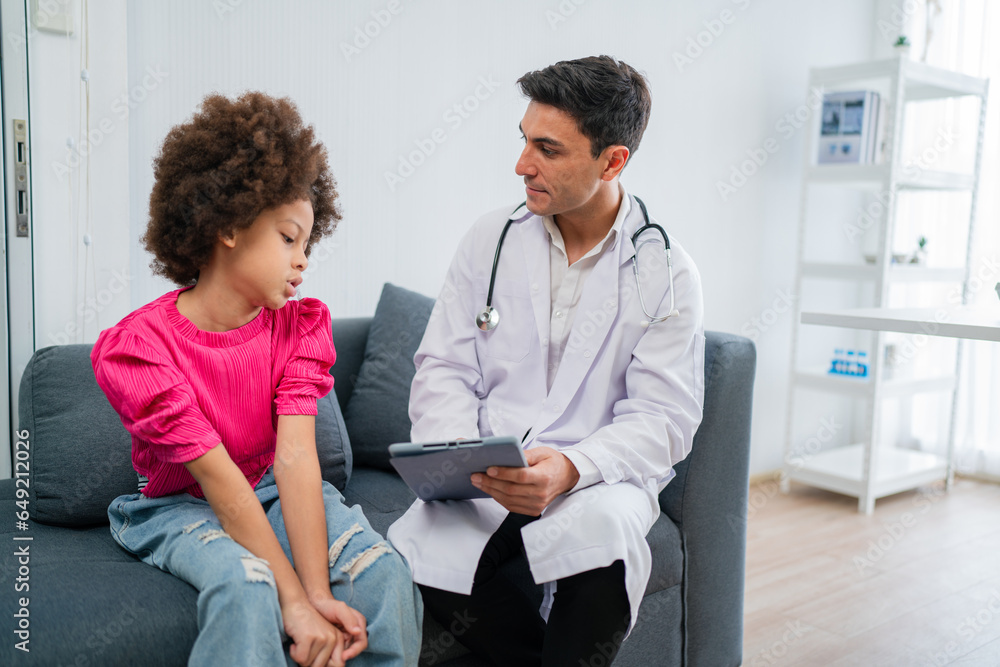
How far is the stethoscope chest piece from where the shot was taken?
1425mm

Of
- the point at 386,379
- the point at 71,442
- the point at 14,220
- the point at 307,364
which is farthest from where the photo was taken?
the point at 386,379

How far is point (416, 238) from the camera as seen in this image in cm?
213

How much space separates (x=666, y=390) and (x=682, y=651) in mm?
562

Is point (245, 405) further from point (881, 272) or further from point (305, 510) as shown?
point (881, 272)

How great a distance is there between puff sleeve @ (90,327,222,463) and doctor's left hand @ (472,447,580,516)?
1.34 ft

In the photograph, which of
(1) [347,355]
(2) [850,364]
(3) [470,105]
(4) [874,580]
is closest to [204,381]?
(1) [347,355]

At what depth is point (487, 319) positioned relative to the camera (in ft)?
4.68

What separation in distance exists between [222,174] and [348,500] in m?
0.73

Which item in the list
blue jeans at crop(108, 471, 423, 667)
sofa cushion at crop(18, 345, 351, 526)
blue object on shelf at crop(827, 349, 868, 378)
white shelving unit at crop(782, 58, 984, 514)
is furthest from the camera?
blue object on shelf at crop(827, 349, 868, 378)

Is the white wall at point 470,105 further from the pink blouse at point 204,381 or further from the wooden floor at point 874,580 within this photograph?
the pink blouse at point 204,381

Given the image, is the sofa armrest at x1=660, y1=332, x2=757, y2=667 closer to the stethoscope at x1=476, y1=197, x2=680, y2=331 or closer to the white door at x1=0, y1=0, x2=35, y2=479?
the stethoscope at x1=476, y1=197, x2=680, y2=331

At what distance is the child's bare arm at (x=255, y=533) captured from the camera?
975 mm

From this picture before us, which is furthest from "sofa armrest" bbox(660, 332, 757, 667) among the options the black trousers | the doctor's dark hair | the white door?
the white door

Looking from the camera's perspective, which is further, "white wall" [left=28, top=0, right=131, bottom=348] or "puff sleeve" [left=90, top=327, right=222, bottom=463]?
"white wall" [left=28, top=0, right=131, bottom=348]
